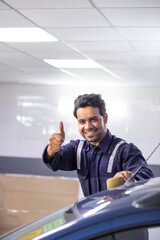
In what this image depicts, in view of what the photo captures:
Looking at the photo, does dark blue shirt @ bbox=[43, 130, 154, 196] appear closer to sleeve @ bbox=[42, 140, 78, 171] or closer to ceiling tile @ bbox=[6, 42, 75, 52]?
sleeve @ bbox=[42, 140, 78, 171]

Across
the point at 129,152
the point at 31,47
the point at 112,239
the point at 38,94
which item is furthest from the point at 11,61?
the point at 112,239

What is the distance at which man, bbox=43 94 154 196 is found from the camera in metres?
2.83

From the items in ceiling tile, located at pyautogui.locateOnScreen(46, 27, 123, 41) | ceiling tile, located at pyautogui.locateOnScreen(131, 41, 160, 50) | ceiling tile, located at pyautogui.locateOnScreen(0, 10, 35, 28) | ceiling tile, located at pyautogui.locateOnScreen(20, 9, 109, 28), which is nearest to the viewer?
ceiling tile, located at pyautogui.locateOnScreen(20, 9, 109, 28)

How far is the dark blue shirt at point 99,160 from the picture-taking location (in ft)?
9.18

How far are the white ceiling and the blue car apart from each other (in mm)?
2119

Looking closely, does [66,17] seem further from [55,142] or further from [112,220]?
[112,220]

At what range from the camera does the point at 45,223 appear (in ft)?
4.93

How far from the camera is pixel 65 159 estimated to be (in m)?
3.00

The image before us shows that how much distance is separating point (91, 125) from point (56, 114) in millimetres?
6655

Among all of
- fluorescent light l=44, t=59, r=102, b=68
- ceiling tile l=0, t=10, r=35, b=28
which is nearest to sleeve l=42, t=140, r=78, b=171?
ceiling tile l=0, t=10, r=35, b=28

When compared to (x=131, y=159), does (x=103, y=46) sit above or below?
above

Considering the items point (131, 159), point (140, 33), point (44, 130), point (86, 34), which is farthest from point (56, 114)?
point (131, 159)

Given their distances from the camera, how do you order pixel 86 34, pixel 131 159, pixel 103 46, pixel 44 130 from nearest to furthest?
1. pixel 131 159
2. pixel 86 34
3. pixel 103 46
4. pixel 44 130

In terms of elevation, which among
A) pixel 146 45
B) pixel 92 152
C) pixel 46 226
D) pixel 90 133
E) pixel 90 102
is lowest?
pixel 46 226
